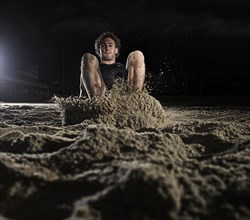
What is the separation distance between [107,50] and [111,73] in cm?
45

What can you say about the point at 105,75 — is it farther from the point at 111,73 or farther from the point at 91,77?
the point at 91,77

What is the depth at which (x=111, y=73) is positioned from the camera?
181 inches

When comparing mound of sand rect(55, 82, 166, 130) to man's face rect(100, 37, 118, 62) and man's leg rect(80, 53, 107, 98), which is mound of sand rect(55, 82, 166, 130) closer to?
man's leg rect(80, 53, 107, 98)

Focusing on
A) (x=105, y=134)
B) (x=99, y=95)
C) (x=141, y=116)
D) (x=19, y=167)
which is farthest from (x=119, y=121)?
(x=19, y=167)

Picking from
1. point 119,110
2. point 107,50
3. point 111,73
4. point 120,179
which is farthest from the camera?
point 107,50

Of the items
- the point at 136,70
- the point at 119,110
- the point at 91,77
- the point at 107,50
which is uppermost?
the point at 107,50

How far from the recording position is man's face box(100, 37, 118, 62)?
4.87m

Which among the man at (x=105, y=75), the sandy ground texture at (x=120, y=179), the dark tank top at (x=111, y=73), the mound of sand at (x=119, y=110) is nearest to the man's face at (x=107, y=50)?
the dark tank top at (x=111, y=73)

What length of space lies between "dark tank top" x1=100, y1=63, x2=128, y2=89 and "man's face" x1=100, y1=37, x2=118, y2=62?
22 centimetres

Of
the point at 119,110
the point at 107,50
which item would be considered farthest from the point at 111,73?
the point at 119,110

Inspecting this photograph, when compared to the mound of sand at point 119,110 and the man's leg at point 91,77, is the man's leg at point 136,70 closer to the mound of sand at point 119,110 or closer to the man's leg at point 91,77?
the mound of sand at point 119,110

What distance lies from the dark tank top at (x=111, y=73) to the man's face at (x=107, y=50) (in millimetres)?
224

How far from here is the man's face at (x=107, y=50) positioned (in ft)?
16.0

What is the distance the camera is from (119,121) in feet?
12.1
